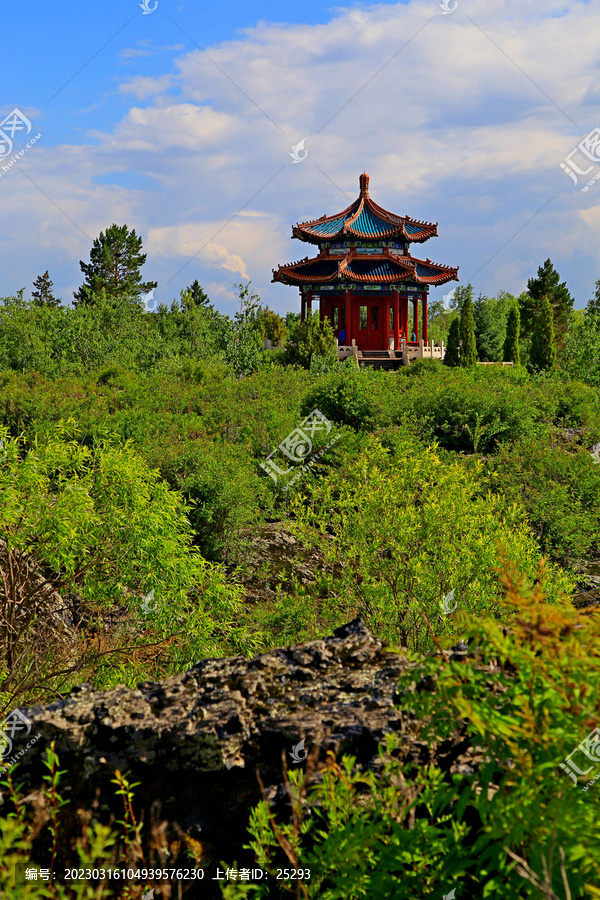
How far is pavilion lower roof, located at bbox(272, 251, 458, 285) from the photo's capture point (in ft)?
133

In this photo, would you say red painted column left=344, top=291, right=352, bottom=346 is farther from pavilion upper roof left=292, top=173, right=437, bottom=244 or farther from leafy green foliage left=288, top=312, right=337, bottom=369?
leafy green foliage left=288, top=312, right=337, bottom=369

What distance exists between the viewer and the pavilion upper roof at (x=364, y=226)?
41.8 metres

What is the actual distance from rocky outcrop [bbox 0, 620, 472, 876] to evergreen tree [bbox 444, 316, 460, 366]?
109 ft

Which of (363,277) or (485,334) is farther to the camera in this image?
(485,334)

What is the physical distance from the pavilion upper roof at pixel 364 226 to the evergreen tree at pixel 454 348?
7669mm

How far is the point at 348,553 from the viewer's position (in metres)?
10.6

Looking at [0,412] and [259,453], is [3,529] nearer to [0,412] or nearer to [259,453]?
[259,453]

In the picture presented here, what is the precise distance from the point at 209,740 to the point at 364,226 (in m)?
42.2

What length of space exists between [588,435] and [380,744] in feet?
67.9
